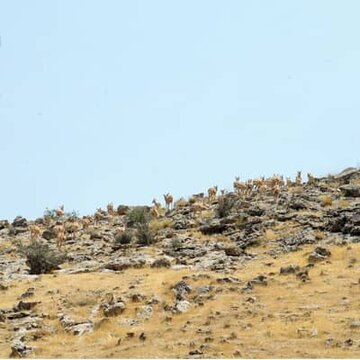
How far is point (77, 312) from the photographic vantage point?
90.0 feet

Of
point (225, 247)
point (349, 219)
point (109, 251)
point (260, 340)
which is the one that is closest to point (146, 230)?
point (109, 251)

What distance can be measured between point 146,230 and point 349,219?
11.3 m

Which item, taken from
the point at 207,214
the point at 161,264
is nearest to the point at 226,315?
the point at 161,264

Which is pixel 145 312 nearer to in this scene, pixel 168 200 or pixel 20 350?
pixel 20 350

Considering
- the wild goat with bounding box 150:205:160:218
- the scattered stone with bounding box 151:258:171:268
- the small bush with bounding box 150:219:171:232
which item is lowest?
the scattered stone with bounding box 151:258:171:268

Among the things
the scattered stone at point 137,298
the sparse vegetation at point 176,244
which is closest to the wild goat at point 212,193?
the sparse vegetation at point 176,244

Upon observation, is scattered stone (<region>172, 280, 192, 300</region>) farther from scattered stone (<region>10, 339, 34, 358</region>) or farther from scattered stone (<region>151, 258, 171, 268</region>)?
scattered stone (<region>10, 339, 34, 358</region>)

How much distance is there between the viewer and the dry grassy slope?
2116cm

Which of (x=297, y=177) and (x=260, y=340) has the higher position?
(x=297, y=177)

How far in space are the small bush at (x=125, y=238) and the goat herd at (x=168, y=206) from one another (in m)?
2.74

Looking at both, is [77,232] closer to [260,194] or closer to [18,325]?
[260,194]

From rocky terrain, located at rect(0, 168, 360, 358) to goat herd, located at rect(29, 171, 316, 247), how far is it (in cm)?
113

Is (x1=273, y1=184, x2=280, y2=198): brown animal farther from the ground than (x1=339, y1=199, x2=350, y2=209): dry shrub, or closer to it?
farther from the ground

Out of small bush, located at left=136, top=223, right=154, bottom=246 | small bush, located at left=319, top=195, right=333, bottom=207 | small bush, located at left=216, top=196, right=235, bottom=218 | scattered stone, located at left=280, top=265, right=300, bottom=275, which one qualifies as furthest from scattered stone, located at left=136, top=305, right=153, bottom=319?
small bush, located at left=319, top=195, right=333, bottom=207
